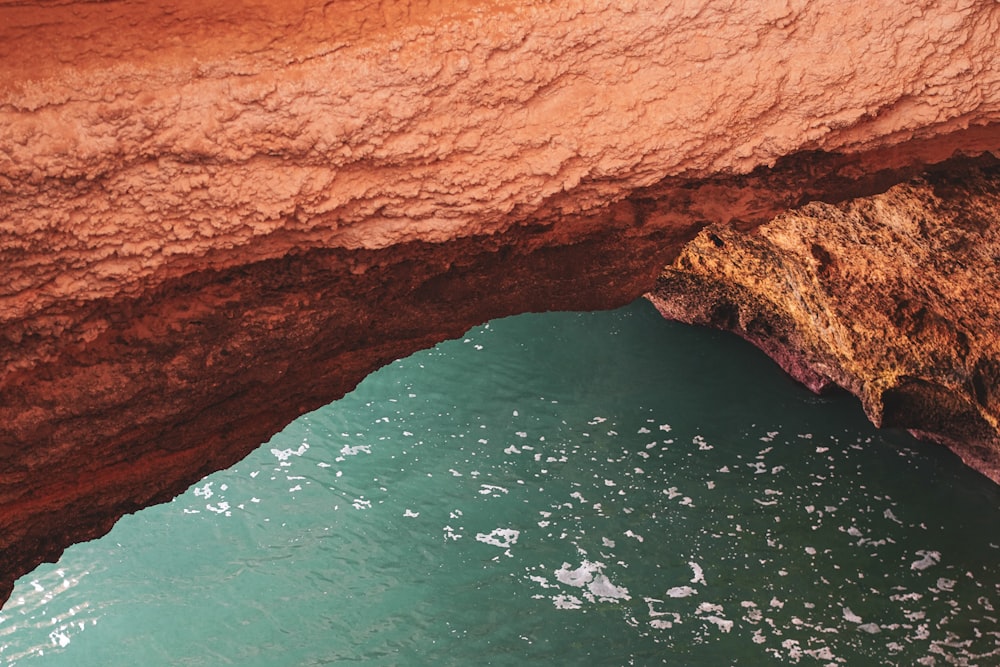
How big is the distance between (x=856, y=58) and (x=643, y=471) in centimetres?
270

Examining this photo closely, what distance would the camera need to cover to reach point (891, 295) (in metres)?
3.85

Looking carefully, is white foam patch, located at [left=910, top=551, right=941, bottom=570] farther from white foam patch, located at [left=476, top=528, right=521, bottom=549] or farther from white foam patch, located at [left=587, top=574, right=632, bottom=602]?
white foam patch, located at [left=476, top=528, right=521, bottom=549]

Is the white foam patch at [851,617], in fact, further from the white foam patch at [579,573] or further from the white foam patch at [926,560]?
the white foam patch at [579,573]

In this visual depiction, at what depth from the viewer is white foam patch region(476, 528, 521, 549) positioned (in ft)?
12.8

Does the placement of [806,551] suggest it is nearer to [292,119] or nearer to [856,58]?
[856,58]

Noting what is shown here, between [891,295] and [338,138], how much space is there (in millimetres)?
2725

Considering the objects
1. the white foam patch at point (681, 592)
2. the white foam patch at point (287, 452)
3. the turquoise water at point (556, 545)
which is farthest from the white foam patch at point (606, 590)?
the white foam patch at point (287, 452)

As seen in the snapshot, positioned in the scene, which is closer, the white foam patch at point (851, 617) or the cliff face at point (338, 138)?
the cliff face at point (338, 138)

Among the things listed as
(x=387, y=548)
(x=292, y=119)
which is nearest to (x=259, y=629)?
(x=387, y=548)

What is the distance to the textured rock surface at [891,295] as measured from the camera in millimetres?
3143

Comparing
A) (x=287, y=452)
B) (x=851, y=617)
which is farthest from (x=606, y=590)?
(x=287, y=452)

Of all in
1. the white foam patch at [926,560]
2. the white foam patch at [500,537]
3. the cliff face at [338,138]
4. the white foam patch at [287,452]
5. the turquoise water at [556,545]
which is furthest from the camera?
the white foam patch at [287,452]

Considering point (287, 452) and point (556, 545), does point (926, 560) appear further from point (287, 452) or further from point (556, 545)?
point (287, 452)

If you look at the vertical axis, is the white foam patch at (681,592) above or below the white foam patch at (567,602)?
below
